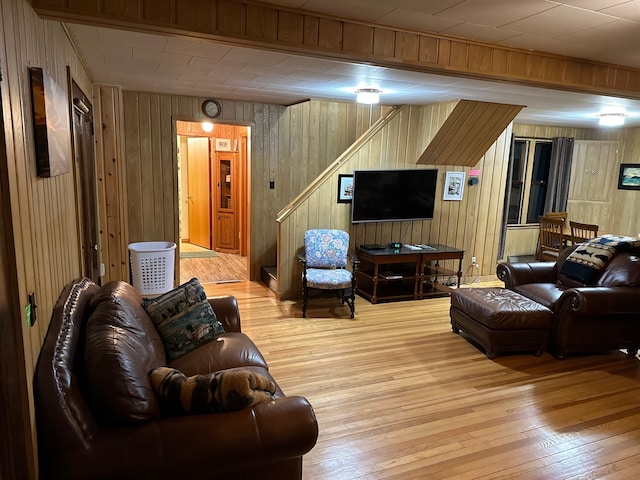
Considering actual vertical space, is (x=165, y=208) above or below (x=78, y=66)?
below

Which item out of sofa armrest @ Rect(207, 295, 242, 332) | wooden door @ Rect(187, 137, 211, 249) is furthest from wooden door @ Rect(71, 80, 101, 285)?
wooden door @ Rect(187, 137, 211, 249)

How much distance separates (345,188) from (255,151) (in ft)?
4.35

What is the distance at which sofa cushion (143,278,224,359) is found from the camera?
261 centimetres

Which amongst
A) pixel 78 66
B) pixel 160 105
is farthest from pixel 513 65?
pixel 160 105

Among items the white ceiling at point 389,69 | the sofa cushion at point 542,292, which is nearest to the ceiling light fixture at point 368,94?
the white ceiling at point 389,69

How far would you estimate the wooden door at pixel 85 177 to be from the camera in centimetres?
298

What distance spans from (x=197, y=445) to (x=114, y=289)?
112 cm

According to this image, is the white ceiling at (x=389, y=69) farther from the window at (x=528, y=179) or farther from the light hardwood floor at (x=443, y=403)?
the light hardwood floor at (x=443, y=403)

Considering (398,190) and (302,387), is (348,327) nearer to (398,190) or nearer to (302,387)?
(302,387)

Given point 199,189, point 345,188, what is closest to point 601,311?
point 345,188

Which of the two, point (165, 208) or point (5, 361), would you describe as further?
point (165, 208)

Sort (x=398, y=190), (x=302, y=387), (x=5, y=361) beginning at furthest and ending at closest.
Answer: (x=398, y=190)
(x=302, y=387)
(x=5, y=361)

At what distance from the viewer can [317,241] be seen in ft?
16.6

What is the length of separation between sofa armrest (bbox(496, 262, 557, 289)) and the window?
107 inches
